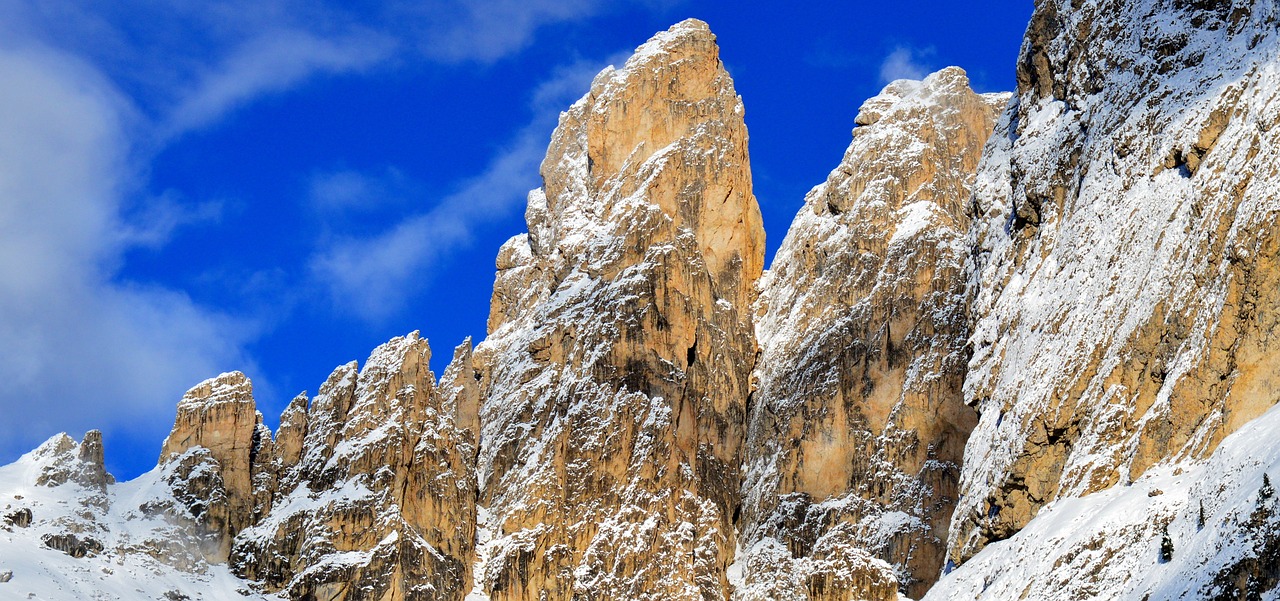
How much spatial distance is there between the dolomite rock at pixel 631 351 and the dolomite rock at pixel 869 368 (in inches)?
189

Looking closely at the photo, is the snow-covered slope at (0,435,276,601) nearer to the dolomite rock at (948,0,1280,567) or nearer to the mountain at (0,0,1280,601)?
the mountain at (0,0,1280,601)

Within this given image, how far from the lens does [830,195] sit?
171375 mm

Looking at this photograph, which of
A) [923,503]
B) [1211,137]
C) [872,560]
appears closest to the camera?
[1211,137]

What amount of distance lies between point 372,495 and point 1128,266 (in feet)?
263

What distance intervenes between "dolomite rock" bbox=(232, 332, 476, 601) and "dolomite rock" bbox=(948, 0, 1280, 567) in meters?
57.3

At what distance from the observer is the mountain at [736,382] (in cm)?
9800

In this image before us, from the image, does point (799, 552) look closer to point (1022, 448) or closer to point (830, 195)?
point (830, 195)

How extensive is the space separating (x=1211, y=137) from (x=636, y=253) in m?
81.0

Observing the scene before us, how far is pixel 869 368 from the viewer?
511 feet

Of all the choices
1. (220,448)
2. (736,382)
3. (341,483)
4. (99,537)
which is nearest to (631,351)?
(736,382)

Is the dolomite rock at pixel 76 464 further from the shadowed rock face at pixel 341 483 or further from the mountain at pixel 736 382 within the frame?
the shadowed rock face at pixel 341 483

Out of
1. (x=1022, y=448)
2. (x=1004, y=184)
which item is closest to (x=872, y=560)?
(x=1004, y=184)

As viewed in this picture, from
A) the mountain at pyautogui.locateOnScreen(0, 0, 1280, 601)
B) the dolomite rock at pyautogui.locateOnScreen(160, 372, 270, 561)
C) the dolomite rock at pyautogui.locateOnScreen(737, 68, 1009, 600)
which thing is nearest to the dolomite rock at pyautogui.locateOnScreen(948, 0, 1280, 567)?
the mountain at pyautogui.locateOnScreen(0, 0, 1280, 601)

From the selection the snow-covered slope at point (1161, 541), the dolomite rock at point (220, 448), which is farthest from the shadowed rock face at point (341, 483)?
the snow-covered slope at point (1161, 541)
